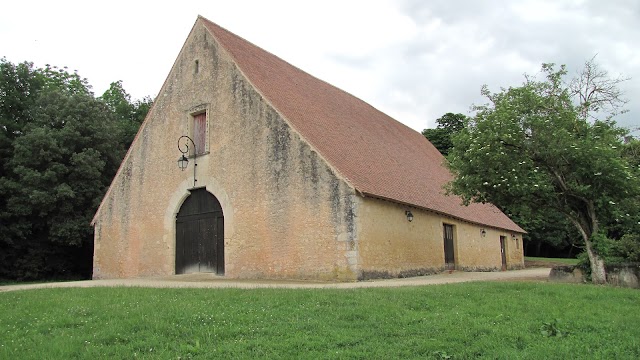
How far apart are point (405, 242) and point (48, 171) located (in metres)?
17.7

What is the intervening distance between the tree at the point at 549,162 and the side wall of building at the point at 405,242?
8.14 feet

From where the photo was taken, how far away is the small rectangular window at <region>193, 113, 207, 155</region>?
1812 centimetres

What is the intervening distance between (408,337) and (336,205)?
7.48 meters

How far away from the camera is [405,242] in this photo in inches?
642

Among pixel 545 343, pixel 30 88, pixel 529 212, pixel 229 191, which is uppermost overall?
pixel 30 88

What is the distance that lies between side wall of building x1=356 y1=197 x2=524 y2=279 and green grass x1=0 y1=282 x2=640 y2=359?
4.37 metres

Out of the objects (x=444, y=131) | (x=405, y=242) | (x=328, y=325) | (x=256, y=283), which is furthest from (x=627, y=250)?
(x=444, y=131)

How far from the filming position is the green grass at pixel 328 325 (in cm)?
633

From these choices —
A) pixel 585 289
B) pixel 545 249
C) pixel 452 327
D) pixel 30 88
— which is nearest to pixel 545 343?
pixel 452 327

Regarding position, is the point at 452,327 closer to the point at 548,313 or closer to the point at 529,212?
the point at 548,313

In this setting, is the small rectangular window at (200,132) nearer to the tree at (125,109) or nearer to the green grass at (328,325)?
the green grass at (328,325)

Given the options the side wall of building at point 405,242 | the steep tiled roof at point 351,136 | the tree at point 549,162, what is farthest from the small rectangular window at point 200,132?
the tree at point 549,162

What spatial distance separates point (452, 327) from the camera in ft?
23.5

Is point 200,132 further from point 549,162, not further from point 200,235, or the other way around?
point 549,162
